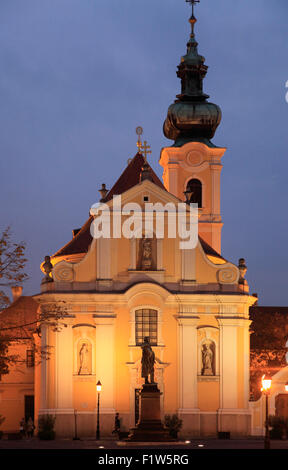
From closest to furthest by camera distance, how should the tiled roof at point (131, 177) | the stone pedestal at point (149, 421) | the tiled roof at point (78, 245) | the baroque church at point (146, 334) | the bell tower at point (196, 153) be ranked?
the stone pedestal at point (149, 421), the baroque church at point (146, 334), the tiled roof at point (78, 245), the tiled roof at point (131, 177), the bell tower at point (196, 153)

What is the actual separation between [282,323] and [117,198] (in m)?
22.1

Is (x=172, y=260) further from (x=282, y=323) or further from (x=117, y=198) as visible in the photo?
(x=282, y=323)

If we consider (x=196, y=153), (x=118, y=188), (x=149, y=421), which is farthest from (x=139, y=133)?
(x=149, y=421)

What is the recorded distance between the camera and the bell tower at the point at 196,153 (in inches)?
2731

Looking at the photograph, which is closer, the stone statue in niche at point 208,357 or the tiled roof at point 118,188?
the stone statue in niche at point 208,357

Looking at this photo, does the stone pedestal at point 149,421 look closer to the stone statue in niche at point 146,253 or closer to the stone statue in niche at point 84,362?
the stone statue in niche at point 84,362

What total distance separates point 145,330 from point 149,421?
1144cm

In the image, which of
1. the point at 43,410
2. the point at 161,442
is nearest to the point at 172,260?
the point at 43,410

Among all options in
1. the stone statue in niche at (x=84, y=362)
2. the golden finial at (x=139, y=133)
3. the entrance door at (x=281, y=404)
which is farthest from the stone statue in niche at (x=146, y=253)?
the entrance door at (x=281, y=404)

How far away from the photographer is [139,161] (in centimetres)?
6072

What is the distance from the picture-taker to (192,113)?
72.0 m

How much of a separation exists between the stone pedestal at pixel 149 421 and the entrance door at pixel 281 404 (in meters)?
13.6

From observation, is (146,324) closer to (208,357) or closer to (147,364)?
(208,357)

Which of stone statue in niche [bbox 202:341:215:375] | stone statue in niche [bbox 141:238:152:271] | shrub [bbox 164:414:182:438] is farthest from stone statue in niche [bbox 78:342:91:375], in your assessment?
stone statue in niche [bbox 202:341:215:375]
